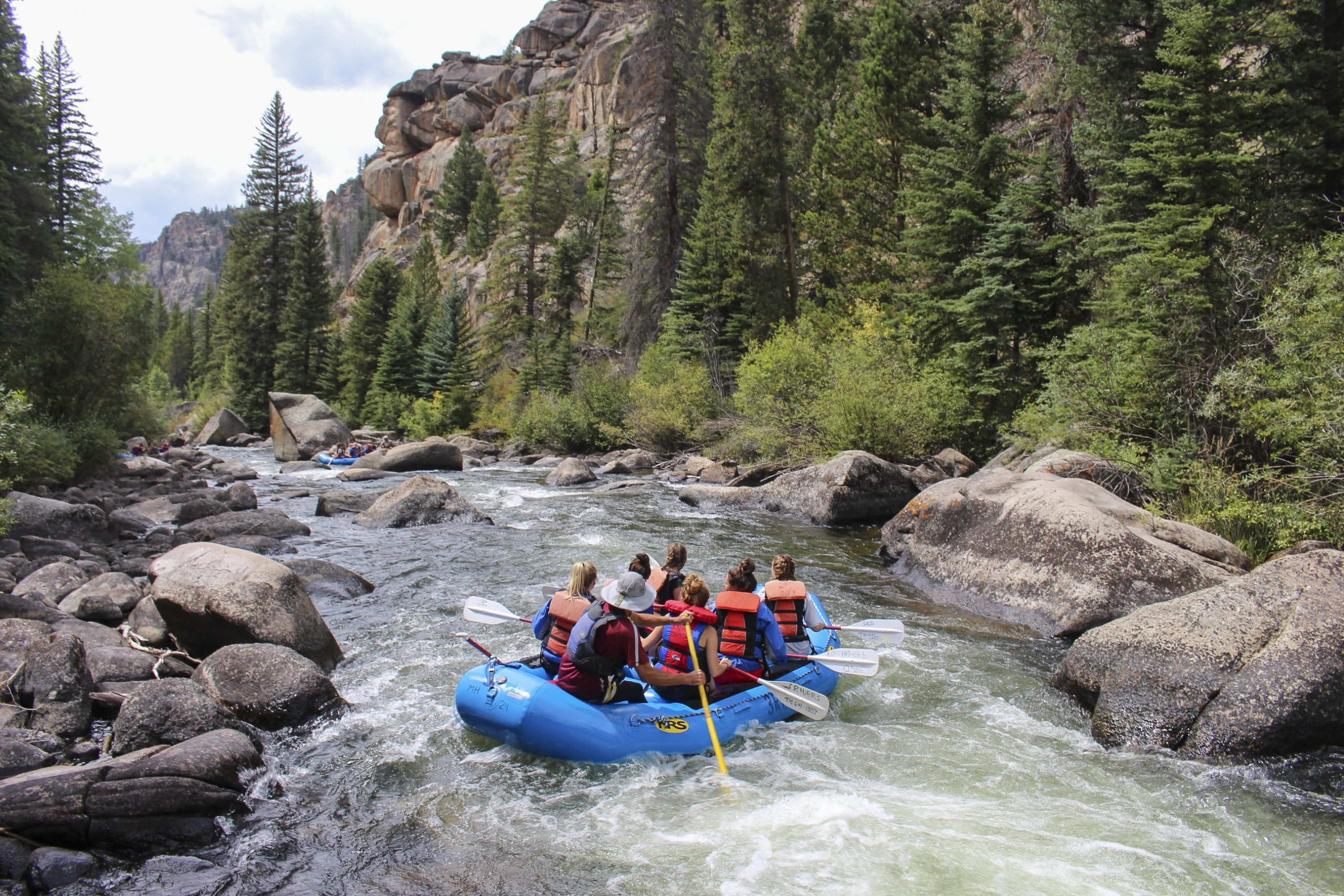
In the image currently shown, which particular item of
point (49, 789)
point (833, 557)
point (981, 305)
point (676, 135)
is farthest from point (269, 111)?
point (49, 789)

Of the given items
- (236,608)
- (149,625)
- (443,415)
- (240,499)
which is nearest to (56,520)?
(240,499)

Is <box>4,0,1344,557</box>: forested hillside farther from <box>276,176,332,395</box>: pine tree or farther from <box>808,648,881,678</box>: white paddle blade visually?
<box>808,648,881,678</box>: white paddle blade

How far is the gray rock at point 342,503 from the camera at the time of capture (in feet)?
55.8

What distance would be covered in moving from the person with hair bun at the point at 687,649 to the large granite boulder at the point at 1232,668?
3340mm

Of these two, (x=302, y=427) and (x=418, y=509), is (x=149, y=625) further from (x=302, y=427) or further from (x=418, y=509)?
(x=302, y=427)

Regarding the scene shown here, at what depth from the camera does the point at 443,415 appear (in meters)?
38.7

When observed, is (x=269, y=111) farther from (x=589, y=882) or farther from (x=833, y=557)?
(x=589, y=882)

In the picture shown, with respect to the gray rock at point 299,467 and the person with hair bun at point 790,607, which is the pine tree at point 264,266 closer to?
the gray rock at point 299,467

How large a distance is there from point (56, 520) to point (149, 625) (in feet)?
21.6

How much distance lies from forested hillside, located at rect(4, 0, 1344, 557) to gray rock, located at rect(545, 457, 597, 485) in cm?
Answer: 417

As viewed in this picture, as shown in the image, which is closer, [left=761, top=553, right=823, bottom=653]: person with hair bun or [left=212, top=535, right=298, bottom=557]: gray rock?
[left=761, top=553, right=823, bottom=653]: person with hair bun

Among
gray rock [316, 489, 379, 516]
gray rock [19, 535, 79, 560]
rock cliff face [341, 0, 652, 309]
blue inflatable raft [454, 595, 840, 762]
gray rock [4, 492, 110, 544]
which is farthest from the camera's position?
rock cliff face [341, 0, 652, 309]

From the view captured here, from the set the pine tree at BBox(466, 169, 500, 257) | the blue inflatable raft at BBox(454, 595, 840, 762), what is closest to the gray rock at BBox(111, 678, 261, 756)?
the blue inflatable raft at BBox(454, 595, 840, 762)

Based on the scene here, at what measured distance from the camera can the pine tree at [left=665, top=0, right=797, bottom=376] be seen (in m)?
27.1
